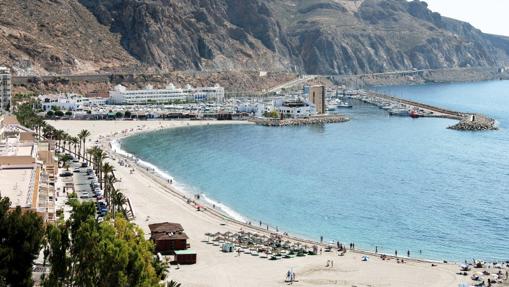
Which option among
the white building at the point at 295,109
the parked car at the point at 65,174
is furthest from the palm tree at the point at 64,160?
the white building at the point at 295,109

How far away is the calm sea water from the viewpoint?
165 ft

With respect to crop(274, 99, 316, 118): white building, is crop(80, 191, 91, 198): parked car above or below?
below

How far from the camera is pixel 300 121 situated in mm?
126438

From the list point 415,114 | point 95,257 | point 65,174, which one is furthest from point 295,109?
point 95,257

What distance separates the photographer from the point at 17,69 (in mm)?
133750

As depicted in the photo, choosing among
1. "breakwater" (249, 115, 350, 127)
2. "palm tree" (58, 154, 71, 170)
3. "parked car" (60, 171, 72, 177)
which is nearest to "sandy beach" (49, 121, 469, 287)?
"parked car" (60, 171, 72, 177)

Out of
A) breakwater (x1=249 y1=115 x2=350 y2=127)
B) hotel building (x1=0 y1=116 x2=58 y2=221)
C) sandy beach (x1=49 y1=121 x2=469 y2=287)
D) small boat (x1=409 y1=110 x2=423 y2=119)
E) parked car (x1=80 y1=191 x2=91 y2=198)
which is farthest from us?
small boat (x1=409 y1=110 x2=423 y2=119)

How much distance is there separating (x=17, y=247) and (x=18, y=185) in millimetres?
15651

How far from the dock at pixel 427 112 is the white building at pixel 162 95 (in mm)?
34449

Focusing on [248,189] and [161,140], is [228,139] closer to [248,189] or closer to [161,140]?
[161,140]

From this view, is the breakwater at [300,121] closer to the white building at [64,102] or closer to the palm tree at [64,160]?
the white building at [64,102]

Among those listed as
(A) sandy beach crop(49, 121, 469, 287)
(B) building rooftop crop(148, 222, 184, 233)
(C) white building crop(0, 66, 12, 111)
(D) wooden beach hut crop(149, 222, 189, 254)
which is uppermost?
(C) white building crop(0, 66, 12, 111)

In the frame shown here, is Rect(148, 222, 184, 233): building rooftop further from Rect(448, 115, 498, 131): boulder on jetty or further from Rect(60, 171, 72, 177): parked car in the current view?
Rect(448, 115, 498, 131): boulder on jetty

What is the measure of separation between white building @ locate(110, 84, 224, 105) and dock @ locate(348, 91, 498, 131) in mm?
34449
